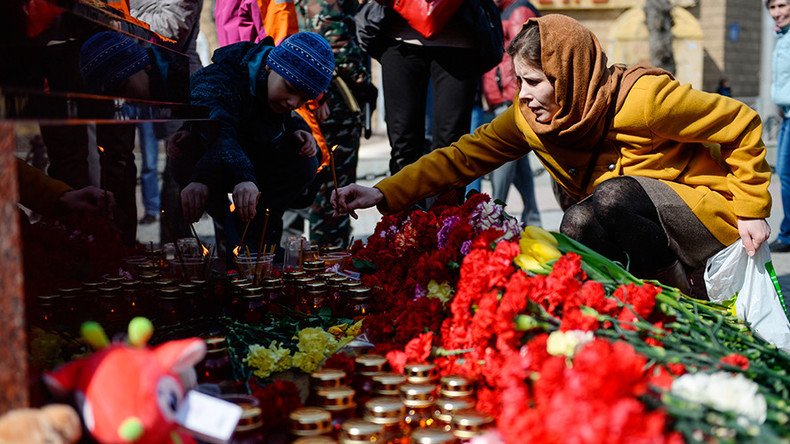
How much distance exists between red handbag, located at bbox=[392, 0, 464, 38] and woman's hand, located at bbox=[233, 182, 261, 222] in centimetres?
129

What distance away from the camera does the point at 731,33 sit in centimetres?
2448

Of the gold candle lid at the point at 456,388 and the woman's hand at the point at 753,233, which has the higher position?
the woman's hand at the point at 753,233

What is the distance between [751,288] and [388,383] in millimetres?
1548

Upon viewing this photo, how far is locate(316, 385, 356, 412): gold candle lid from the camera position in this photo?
81.1 inches

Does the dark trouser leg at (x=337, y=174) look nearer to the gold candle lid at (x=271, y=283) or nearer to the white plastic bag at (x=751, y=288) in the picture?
the gold candle lid at (x=271, y=283)

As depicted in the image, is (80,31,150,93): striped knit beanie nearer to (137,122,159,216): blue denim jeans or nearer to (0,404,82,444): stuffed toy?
(137,122,159,216): blue denim jeans

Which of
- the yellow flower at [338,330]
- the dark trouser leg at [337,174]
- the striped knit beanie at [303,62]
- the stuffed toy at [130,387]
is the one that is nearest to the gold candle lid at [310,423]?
the stuffed toy at [130,387]

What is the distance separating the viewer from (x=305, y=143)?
4.52 m

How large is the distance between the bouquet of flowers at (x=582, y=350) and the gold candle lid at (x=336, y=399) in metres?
0.26

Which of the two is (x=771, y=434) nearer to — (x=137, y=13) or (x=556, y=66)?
(x=556, y=66)

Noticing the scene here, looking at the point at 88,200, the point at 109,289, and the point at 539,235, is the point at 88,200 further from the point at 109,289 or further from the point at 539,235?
the point at 539,235

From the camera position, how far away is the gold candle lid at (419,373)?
2.17 metres

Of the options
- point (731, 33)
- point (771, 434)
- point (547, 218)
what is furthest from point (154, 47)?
point (731, 33)

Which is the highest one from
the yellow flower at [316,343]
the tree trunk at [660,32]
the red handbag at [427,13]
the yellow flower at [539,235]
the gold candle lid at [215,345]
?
the tree trunk at [660,32]
